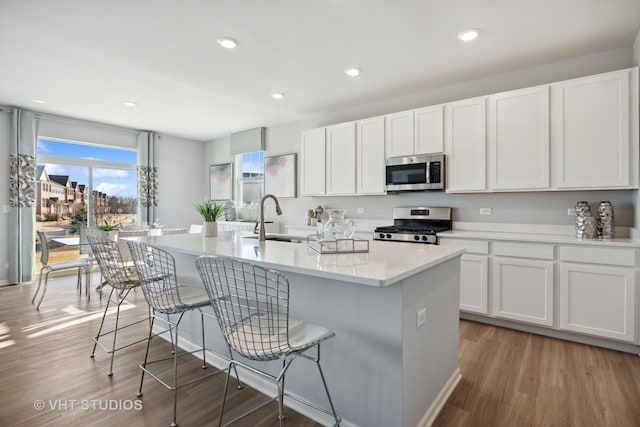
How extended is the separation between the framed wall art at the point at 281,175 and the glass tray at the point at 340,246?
364 cm

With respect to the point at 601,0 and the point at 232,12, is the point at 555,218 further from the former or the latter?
the point at 232,12

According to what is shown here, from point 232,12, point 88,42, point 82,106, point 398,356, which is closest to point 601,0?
point 232,12

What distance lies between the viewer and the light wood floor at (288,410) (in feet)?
5.98

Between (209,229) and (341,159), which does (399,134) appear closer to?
(341,159)

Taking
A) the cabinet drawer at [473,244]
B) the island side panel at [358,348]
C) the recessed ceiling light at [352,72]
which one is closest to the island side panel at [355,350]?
the island side panel at [358,348]

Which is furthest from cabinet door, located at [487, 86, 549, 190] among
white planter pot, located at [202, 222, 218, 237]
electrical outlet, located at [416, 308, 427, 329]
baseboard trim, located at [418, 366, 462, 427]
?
white planter pot, located at [202, 222, 218, 237]

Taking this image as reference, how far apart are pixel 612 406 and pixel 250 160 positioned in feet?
19.8

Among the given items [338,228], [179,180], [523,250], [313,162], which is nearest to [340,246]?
[338,228]

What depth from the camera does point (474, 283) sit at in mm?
3244

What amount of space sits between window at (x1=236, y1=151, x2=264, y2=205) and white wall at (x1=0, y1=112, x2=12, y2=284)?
140 inches

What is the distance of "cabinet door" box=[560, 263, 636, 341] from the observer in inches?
101

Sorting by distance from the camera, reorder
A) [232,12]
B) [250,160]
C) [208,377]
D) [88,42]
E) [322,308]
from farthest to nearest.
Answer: [250,160], [88,42], [232,12], [208,377], [322,308]

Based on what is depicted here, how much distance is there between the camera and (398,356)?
59.2 inches

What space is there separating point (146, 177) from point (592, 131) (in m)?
6.88
